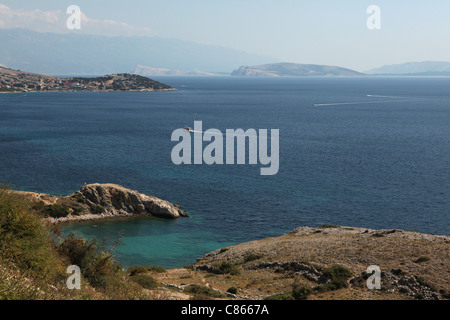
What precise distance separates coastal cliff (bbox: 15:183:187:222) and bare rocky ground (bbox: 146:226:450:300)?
17.7 meters

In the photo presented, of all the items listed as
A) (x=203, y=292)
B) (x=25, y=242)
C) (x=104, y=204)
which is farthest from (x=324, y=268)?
(x=104, y=204)

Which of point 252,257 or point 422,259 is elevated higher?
point 422,259

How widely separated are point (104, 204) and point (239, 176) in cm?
2592

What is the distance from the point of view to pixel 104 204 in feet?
187

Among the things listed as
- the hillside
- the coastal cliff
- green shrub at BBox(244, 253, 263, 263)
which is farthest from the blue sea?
the hillside

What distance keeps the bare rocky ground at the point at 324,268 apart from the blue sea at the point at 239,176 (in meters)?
9.08

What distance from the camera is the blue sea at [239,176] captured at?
51.8 metres

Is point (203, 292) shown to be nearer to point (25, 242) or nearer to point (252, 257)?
point (25, 242)

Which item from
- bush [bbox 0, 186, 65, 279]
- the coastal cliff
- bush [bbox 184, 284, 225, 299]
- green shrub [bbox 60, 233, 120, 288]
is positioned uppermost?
bush [bbox 0, 186, 65, 279]

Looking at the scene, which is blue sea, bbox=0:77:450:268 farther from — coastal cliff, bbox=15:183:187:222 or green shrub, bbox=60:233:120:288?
green shrub, bbox=60:233:120:288

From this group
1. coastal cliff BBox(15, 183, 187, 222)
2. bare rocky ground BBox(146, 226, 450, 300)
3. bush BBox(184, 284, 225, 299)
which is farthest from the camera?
coastal cliff BBox(15, 183, 187, 222)

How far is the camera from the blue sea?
5181 cm

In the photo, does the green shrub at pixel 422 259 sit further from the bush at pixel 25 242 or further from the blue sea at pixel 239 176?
the bush at pixel 25 242
